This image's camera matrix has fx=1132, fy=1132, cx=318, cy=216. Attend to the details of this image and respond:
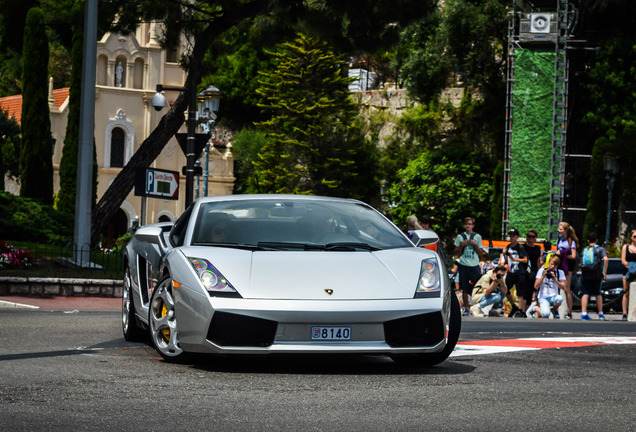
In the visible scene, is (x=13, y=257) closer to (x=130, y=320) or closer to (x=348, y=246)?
(x=130, y=320)

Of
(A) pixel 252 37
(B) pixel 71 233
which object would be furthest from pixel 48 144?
(A) pixel 252 37

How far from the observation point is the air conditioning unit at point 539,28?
159 ft

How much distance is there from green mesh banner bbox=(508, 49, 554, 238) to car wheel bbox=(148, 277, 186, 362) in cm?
4194

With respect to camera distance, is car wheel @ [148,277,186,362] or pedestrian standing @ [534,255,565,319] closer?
Answer: car wheel @ [148,277,186,362]

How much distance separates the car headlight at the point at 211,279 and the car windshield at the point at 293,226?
1.94 ft

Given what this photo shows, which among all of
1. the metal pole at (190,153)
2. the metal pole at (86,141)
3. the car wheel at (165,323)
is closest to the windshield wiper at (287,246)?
the car wheel at (165,323)

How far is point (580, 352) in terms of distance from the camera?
9.83 m

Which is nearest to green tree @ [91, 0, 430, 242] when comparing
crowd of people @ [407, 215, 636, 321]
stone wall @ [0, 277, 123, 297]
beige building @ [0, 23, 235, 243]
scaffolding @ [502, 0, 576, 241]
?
stone wall @ [0, 277, 123, 297]

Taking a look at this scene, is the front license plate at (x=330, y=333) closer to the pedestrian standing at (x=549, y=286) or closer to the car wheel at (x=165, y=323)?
the car wheel at (x=165, y=323)

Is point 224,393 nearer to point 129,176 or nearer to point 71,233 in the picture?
point 129,176

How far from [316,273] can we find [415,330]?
76 centimetres

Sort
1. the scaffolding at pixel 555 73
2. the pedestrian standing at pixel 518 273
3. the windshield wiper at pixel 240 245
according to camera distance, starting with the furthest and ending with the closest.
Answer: the scaffolding at pixel 555 73, the pedestrian standing at pixel 518 273, the windshield wiper at pixel 240 245

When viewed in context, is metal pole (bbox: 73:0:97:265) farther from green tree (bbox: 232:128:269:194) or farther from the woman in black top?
green tree (bbox: 232:128:269:194)

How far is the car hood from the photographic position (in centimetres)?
741
